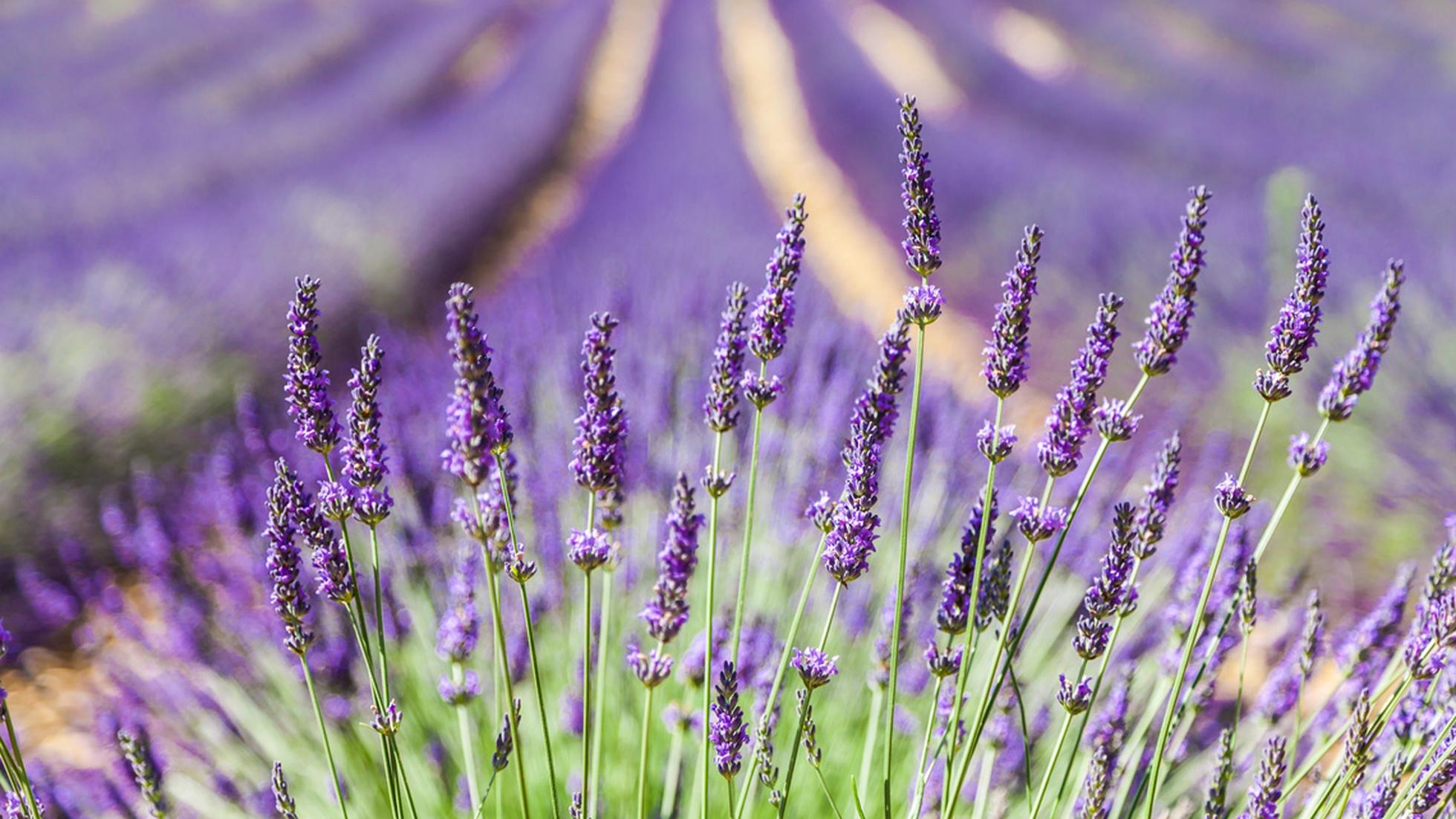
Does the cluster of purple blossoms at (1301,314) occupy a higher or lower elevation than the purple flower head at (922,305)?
lower

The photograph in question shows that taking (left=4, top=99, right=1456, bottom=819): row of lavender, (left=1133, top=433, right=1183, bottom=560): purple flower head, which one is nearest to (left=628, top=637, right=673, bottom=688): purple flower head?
(left=4, top=99, right=1456, bottom=819): row of lavender

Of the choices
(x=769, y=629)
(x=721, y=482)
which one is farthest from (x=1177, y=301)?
(x=769, y=629)

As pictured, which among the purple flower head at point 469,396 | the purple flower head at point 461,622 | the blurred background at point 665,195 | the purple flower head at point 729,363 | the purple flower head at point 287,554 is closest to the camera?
the purple flower head at point 469,396

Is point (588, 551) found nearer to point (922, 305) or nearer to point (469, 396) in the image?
point (469, 396)

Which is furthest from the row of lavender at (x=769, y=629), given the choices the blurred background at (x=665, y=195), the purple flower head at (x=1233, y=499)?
the blurred background at (x=665, y=195)

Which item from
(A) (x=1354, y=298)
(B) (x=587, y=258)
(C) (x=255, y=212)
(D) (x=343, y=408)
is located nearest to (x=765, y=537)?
(D) (x=343, y=408)

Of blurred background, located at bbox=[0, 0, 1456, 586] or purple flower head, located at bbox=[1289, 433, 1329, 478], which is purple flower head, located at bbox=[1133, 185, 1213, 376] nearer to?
purple flower head, located at bbox=[1289, 433, 1329, 478]

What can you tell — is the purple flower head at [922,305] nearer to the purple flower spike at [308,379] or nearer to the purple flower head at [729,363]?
the purple flower head at [729,363]
